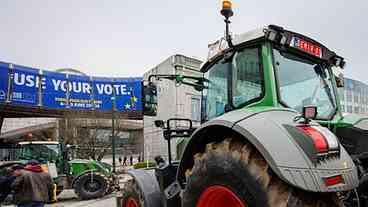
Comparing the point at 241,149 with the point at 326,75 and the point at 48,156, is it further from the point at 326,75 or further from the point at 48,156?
the point at 48,156

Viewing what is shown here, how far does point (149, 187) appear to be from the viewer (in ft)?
14.1

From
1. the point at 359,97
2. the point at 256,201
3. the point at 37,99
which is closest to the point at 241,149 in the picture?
the point at 256,201

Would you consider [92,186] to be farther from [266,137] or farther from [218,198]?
[266,137]

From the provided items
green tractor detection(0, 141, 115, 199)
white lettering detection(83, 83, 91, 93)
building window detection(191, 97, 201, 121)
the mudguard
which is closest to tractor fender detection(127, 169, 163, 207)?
building window detection(191, 97, 201, 121)

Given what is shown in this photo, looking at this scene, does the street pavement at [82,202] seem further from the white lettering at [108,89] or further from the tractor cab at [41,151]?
the white lettering at [108,89]

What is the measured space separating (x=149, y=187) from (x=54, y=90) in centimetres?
2279

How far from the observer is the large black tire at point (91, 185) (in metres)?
14.1

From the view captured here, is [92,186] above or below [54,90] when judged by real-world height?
below

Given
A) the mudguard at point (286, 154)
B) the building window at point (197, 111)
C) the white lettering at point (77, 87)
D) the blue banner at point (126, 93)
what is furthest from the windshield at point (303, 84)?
the white lettering at point (77, 87)

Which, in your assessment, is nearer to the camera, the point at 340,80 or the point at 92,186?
the point at 340,80

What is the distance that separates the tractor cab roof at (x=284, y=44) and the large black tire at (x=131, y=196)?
190cm

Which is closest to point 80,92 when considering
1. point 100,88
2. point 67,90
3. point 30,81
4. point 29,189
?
point 67,90

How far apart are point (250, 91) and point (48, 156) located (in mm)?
14629

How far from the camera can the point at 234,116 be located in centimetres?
281
